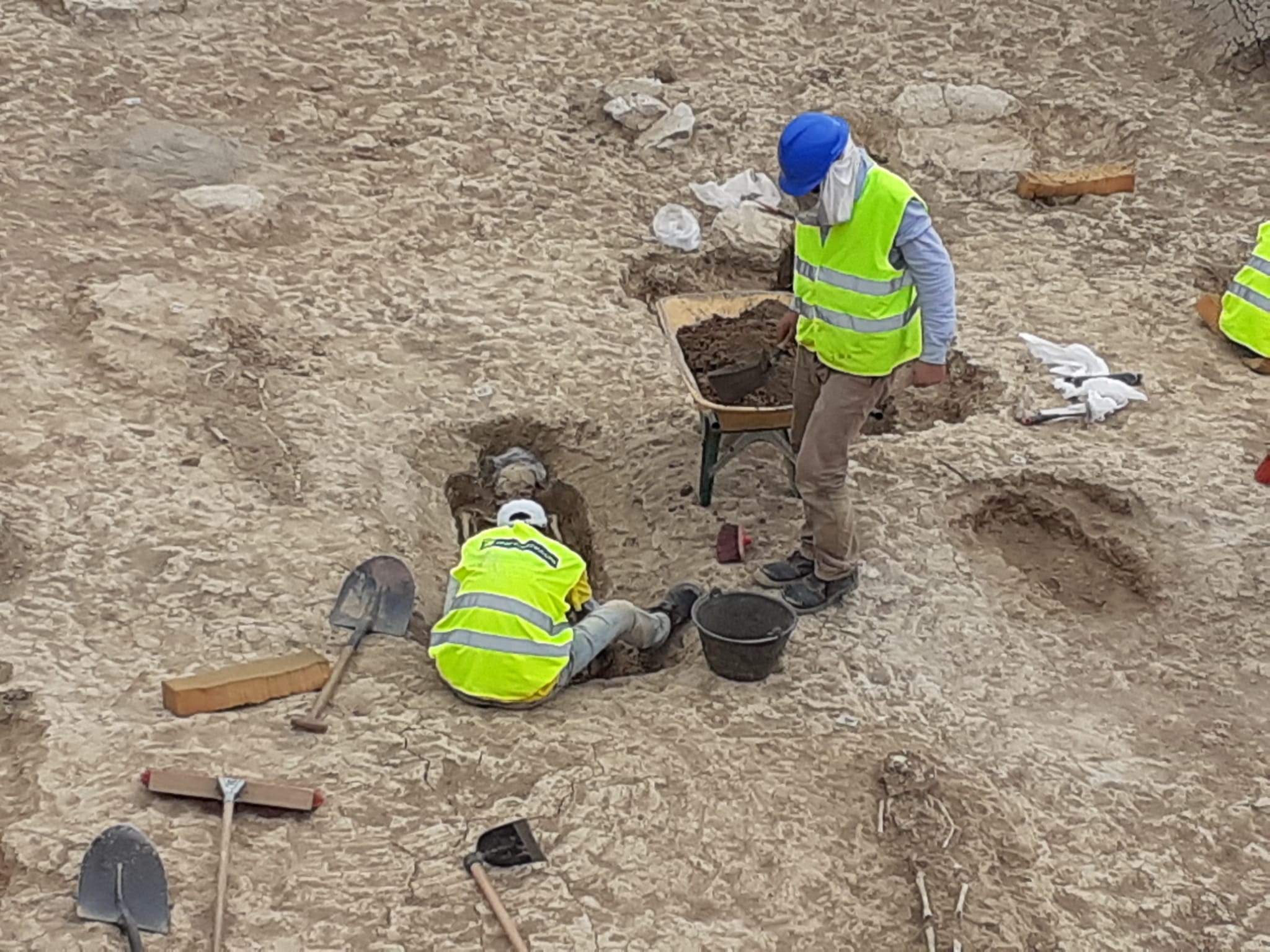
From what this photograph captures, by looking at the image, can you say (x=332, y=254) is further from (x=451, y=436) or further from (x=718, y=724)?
(x=718, y=724)

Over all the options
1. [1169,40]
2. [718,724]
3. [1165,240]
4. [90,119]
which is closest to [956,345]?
[1165,240]

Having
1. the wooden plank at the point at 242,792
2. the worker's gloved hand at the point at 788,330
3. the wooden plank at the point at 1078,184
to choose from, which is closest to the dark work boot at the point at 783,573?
the worker's gloved hand at the point at 788,330

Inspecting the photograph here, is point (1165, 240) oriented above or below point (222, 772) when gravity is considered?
above

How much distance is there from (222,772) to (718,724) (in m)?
1.64

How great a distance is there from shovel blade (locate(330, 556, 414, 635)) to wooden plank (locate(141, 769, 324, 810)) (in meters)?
0.85

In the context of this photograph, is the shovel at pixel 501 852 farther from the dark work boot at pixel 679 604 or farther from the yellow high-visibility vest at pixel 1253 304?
the yellow high-visibility vest at pixel 1253 304

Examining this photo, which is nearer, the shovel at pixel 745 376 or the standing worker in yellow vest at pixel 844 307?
the standing worker in yellow vest at pixel 844 307

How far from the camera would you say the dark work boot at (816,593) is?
5.24 m

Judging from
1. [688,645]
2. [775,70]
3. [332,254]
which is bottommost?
[688,645]

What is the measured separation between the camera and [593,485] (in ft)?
20.4

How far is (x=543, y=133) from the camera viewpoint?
823cm

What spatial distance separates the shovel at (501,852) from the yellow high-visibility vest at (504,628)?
0.59 m

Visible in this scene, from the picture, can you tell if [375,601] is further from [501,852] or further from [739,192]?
[739,192]

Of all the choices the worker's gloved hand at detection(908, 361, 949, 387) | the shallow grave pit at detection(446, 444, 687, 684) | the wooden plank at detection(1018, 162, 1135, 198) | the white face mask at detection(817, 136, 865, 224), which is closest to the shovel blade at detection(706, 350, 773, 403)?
the shallow grave pit at detection(446, 444, 687, 684)
